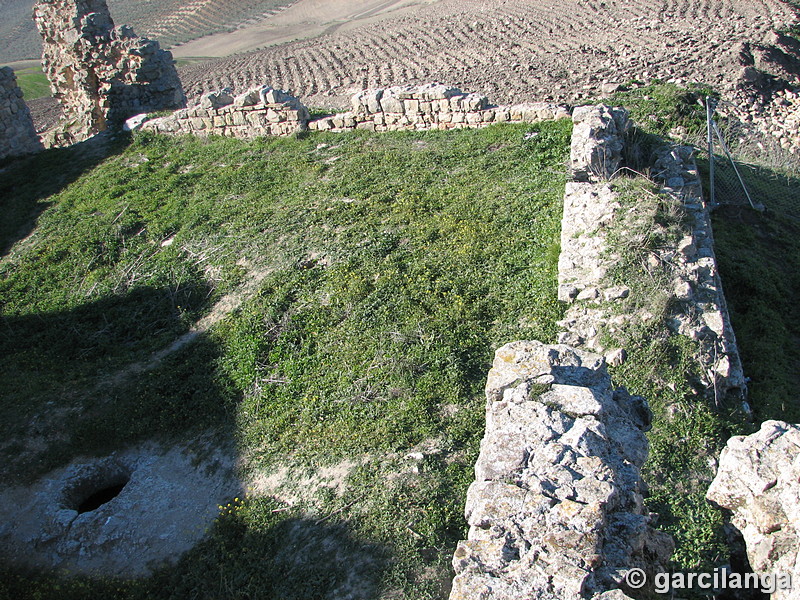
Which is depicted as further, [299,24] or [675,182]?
[299,24]

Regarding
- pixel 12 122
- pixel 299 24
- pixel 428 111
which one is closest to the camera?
pixel 428 111

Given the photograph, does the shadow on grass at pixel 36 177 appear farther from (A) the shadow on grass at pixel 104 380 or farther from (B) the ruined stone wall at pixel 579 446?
(B) the ruined stone wall at pixel 579 446

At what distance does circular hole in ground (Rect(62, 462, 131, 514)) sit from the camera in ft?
22.1

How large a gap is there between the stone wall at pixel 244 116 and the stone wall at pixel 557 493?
392 inches

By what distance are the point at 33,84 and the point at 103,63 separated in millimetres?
24709

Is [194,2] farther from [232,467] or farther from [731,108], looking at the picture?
[232,467]

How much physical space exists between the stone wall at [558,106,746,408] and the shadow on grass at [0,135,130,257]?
9846mm

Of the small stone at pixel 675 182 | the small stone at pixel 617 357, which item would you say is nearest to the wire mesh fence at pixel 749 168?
the small stone at pixel 675 182

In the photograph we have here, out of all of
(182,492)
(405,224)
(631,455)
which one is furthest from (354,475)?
(405,224)

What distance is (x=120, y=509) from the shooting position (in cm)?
627

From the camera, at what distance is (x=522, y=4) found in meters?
26.7

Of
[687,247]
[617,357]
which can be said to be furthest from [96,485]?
[687,247]

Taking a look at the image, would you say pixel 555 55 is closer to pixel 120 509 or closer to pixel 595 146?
pixel 595 146

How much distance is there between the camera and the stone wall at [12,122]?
48.9 ft
